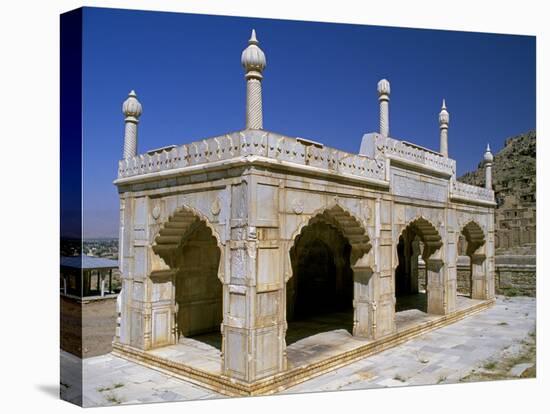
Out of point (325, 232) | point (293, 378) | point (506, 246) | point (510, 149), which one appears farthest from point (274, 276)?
point (506, 246)

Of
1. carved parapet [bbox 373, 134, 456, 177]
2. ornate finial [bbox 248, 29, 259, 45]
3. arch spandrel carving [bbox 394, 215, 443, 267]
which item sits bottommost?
arch spandrel carving [bbox 394, 215, 443, 267]

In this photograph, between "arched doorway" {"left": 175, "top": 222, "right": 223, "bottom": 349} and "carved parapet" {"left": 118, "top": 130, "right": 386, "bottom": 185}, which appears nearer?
"carved parapet" {"left": 118, "top": 130, "right": 386, "bottom": 185}

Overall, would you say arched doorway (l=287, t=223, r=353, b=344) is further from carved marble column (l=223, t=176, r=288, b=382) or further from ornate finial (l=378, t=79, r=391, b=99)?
carved marble column (l=223, t=176, r=288, b=382)

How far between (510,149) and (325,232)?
6238 mm

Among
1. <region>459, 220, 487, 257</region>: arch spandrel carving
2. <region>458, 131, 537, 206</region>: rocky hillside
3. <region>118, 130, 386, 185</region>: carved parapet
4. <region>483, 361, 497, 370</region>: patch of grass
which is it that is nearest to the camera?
<region>118, 130, 386, 185</region>: carved parapet

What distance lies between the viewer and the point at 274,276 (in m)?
7.40

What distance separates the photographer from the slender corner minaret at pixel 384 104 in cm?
1034

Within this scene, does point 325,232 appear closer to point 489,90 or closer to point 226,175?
point 489,90

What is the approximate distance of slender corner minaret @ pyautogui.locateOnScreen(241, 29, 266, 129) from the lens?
7.13 meters

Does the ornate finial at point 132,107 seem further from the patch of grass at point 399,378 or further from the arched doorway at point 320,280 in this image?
the patch of grass at point 399,378

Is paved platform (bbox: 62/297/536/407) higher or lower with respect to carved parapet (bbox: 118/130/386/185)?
lower

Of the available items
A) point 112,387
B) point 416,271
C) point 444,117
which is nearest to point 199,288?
A: point 112,387

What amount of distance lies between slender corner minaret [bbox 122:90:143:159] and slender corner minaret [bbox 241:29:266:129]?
3.07 m

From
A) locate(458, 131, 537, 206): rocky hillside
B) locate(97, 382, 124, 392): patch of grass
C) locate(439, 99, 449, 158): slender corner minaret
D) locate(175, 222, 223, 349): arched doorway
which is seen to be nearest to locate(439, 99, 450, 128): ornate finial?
locate(439, 99, 449, 158): slender corner minaret
